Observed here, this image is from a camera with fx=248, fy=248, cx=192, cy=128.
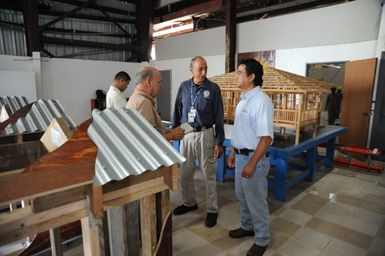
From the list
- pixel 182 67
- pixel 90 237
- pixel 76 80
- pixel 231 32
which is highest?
pixel 231 32

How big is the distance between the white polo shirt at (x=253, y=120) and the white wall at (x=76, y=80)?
20.8ft

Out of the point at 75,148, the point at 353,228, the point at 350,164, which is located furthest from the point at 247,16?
the point at 75,148

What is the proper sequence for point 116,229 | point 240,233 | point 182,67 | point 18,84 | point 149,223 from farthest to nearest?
point 182,67, point 18,84, point 240,233, point 116,229, point 149,223

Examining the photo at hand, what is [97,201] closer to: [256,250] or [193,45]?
[256,250]

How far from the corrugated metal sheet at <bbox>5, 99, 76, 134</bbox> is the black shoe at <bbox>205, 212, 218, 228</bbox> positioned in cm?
171

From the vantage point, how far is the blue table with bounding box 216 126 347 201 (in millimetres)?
2973

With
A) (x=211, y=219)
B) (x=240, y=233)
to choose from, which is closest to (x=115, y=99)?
(x=211, y=219)

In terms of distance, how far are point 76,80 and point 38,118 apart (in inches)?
242

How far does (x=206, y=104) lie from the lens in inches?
98.7

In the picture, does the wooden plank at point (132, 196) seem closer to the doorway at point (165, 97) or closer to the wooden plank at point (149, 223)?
the wooden plank at point (149, 223)

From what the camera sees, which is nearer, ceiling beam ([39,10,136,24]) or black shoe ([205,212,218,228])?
black shoe ([205,212,218,228])

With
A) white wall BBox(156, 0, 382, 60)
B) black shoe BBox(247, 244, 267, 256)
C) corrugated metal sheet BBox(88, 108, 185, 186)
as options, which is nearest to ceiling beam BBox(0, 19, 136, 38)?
white wall BBox(156, 0, 382, 60)

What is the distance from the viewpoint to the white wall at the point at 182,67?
6996 mm

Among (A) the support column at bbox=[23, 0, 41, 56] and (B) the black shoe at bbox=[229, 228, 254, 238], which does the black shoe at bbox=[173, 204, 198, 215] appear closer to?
(B) the black shoe at bbox=[229, 228, 254, 238]
